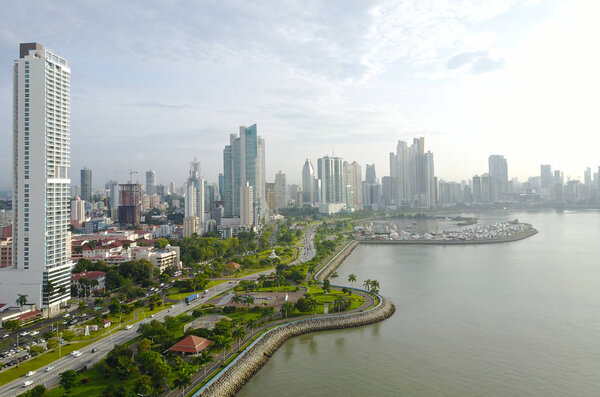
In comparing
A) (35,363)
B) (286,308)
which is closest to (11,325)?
(35,363)

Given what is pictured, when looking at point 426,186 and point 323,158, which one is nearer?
point 323,158

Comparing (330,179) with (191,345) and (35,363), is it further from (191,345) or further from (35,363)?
(35,363)

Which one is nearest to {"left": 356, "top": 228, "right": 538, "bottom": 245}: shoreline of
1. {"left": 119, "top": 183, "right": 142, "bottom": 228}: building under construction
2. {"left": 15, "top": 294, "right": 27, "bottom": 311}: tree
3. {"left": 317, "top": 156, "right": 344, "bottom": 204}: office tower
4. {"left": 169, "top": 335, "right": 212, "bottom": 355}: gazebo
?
{"left": 119, "top": 183, "right": 142, "bottom": 228}: building under construction

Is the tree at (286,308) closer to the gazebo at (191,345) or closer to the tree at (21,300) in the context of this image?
the gazebo at (191,345)

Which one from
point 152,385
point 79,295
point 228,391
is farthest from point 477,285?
point 79,295

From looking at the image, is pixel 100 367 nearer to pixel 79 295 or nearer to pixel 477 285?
pixel 79 295

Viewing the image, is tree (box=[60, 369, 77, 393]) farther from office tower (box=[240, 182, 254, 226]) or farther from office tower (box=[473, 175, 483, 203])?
office tower (box=[473, 175, 483, 203])
